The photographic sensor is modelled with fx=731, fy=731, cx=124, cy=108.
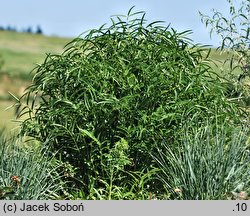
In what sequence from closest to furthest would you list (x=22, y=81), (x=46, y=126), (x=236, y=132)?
1. (x=236, y=132)
2. (x=46, y=126)
3. (x=22, y=81)

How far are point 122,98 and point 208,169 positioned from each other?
1103 millimetres

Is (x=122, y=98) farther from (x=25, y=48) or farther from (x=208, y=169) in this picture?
(x=25, y=48)

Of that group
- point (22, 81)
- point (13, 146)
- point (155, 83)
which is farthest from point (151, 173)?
point (22, 81)

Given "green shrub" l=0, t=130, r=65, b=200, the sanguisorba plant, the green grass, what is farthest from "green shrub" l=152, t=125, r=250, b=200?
the green grass

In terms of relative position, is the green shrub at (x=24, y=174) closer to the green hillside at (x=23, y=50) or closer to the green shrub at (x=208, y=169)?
the green shrub at (x=208, y=169)

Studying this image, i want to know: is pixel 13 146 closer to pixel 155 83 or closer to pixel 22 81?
pixel 155 83

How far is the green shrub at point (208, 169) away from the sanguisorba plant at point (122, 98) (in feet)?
1.45

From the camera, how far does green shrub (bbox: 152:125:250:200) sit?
598cm

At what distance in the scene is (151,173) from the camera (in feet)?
21.5

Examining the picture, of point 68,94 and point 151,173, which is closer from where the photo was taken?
point 151,173

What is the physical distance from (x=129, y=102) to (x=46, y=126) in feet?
2.85
